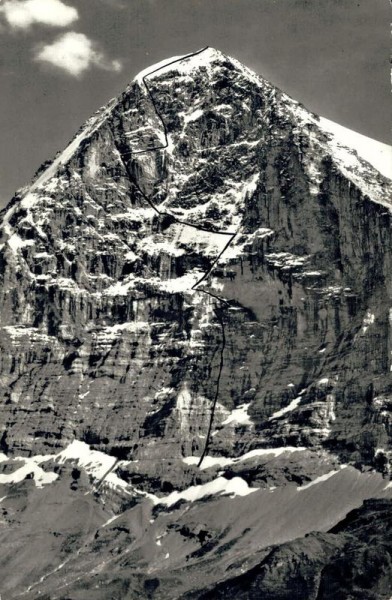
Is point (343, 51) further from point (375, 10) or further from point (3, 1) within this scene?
point (3, 1)

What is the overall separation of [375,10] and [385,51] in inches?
392

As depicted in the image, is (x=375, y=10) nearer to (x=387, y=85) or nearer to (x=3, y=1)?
(x=387, y=85)

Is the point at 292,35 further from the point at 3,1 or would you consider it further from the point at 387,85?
the point at 3,1

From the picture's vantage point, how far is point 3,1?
531 ft

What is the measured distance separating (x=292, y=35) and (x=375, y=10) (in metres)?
17.8

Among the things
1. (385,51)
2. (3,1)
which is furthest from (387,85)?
(3,1)

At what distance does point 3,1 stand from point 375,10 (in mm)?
40196

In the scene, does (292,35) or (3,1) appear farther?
(292,35)

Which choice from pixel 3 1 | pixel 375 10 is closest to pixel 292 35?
pixel 375 10

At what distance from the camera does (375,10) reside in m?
168

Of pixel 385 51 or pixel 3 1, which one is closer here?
pixel 3 1

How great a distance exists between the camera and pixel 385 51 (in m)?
178

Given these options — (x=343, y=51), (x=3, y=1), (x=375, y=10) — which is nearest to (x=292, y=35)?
(x=343, y=51)

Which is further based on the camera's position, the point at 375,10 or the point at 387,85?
the point at 387,85
